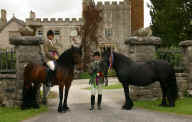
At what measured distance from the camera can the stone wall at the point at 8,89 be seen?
26.3 feet

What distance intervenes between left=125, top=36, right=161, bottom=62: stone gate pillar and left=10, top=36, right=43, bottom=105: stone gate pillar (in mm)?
3804

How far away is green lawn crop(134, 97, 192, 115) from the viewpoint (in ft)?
23.1

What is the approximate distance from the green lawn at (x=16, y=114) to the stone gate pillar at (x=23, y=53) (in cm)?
56

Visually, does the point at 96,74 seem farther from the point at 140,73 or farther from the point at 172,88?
the point at 172,88

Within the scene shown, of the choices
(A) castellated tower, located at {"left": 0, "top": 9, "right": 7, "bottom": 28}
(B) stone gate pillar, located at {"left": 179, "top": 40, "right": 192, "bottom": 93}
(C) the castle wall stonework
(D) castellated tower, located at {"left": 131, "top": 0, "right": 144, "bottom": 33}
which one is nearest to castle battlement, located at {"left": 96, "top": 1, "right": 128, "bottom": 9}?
(D) castellated tower, located at {"left": 131, "top": 0, "right": 144, "bottom": 33}

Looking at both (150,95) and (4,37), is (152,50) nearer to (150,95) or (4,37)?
(150,95)

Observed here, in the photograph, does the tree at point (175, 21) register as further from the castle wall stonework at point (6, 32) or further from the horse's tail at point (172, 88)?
the castle wall stonework at point (6, 32)

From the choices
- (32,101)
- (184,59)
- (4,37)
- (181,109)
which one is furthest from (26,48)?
(4,37)

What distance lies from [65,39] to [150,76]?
33861 millimetres

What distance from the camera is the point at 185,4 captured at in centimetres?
1878

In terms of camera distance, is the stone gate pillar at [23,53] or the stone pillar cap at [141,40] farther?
the stone pillar cap at [141,40]

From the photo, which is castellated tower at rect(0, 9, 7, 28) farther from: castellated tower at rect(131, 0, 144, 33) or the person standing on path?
the person standing on path

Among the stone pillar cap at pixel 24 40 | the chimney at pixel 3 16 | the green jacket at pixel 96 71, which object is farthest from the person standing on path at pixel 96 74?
the chimney at pixel 3 16

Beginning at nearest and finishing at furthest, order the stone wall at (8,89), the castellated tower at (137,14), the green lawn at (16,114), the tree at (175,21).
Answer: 1. the green lawn at (16,114)
2. the stone wall at (8,89)
3. the tree at (175,21)
4. the castellated tower at (137,14)
